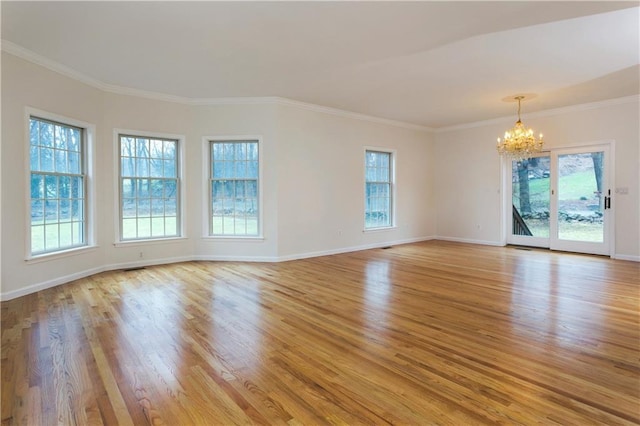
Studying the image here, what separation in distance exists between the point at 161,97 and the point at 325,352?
5.12m

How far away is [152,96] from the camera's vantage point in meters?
5.65

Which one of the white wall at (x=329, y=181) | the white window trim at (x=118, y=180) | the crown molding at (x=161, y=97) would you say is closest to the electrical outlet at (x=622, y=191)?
the white wall at (x=329, y=181)

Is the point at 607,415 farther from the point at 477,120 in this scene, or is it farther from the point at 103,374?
the point at 477,120

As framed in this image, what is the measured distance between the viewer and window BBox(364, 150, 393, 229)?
24.9 feet

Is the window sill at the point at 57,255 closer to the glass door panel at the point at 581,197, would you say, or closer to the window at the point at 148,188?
the window at the point at 148,188

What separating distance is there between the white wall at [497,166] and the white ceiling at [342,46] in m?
0.70

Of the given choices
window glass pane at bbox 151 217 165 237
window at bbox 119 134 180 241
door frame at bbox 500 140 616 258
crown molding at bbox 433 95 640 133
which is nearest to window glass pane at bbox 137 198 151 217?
window at bbox 119 134 180 241

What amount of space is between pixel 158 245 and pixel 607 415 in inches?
233

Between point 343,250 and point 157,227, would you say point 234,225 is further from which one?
point 343,250

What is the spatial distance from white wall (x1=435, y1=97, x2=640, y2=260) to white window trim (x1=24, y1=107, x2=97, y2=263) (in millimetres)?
7522

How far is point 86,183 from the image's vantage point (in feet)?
16.6

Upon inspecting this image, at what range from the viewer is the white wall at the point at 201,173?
13.2 feet

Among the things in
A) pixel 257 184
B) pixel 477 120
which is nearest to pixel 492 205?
pixel 477 120

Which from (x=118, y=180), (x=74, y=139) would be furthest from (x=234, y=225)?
(x=74, y=139)
